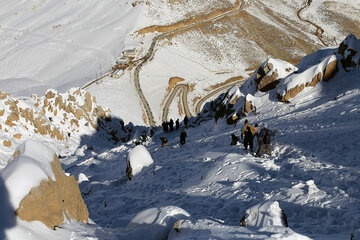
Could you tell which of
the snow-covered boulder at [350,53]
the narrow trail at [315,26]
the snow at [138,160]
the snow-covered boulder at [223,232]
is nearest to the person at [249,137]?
the snow at [138,160]

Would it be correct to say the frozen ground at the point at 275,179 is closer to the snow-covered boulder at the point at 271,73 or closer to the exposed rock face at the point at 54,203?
the exposed rock face at the point at 54,203

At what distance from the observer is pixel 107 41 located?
72062 mm

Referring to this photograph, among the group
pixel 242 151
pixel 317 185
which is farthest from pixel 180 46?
pixel 317 185

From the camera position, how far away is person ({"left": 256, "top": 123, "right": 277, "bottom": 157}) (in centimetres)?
1275

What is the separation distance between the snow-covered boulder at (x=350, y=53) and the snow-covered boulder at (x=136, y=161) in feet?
49.0

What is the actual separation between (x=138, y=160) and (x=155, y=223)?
8.96 metres

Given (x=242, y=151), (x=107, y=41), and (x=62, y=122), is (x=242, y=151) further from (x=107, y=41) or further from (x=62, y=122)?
(x=107, y=41)

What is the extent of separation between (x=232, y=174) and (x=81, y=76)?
1997 inches

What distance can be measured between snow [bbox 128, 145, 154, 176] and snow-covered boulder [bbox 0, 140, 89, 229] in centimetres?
667

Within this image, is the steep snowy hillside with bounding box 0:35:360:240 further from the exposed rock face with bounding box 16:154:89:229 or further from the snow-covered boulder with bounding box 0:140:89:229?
the exposed rock face with bounding box 16:154:89:229

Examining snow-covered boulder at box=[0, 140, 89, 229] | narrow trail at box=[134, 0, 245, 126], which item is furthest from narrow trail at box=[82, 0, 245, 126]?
snow-covered boulder at box=[0, 140, 89, 229]

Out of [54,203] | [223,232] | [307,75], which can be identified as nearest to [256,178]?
[223,232]

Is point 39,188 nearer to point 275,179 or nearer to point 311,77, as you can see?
point 275,179

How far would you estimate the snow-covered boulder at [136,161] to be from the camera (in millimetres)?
16062
